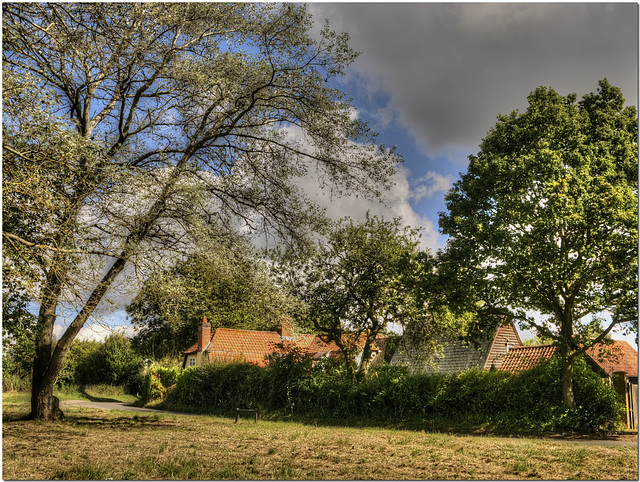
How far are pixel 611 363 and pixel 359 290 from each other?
1048 cm

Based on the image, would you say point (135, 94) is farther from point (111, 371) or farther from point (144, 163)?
point (111, 371)

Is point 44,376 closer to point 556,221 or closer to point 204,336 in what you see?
point 556,221

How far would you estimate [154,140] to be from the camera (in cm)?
1421

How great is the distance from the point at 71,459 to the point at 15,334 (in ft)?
19.7

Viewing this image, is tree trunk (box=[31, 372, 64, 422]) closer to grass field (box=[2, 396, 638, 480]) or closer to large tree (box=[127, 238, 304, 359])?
grass field (box=[2, 396, 638, 480])

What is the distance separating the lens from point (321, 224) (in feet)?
42.7

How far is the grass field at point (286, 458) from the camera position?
24.2 feet

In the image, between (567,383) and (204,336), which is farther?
(204,336)

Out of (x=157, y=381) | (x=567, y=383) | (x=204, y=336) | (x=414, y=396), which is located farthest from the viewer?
(x=204, y=336)

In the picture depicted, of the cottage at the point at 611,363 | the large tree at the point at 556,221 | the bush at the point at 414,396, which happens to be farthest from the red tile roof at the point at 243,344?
the large tree at the point at 556,221

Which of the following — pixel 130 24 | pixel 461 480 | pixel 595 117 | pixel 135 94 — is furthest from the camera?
pixel 595 117

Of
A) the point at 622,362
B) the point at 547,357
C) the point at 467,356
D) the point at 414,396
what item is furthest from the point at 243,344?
the point at 622,362

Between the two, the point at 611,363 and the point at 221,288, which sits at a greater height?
the point at 221,288

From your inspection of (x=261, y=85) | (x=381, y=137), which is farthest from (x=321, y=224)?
(x=261, y=85)
